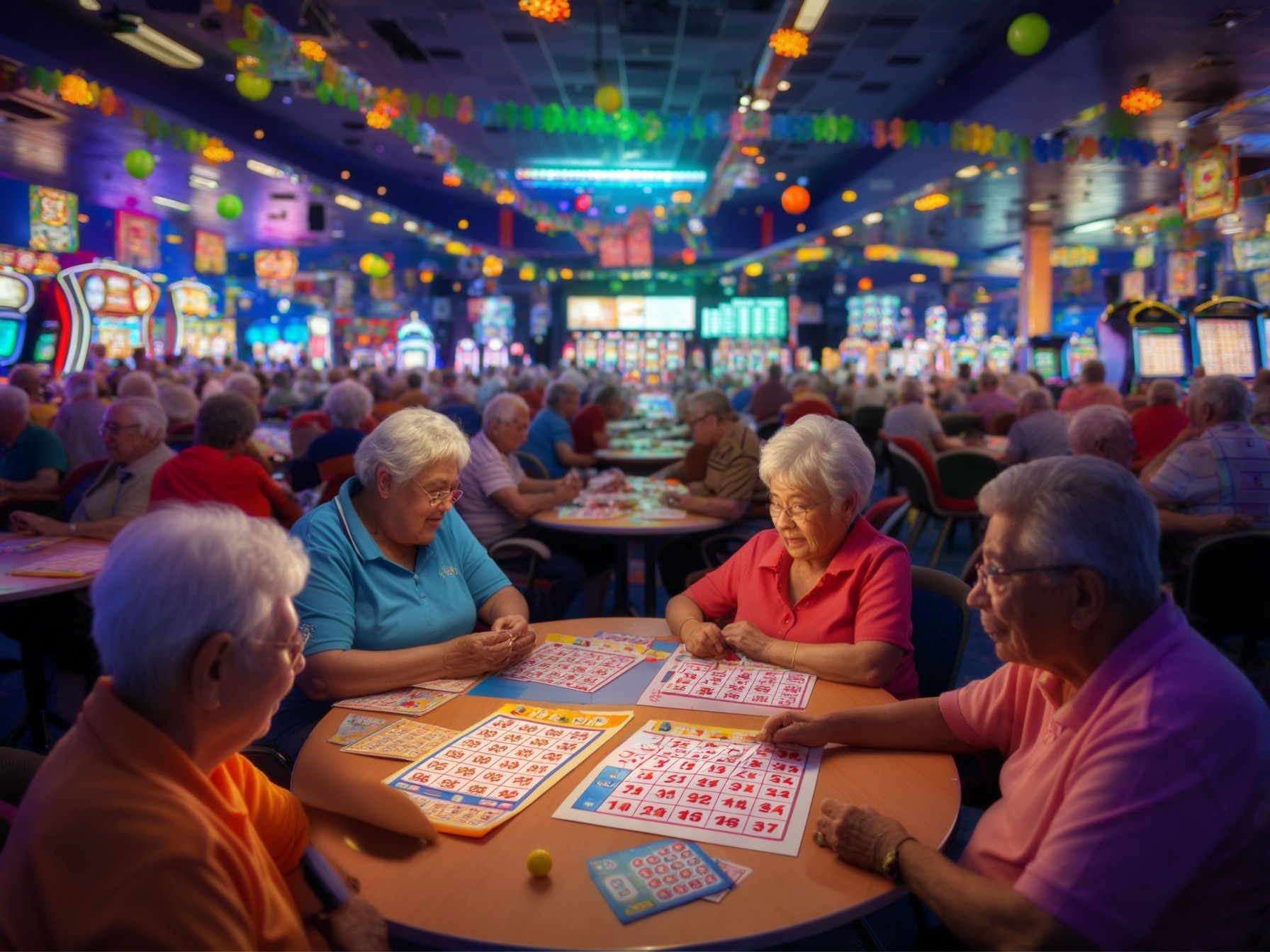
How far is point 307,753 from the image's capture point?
5.23 feet

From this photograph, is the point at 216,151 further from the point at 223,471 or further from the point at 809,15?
the point at 223,471

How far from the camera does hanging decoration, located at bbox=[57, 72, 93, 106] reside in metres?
7.25

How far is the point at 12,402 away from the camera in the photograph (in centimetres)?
480

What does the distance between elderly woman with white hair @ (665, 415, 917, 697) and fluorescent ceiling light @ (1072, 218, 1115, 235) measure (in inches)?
570

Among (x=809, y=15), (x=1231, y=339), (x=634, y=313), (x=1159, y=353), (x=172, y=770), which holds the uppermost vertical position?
(x=809, y=15)

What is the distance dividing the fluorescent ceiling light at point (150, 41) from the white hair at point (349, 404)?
388 cm

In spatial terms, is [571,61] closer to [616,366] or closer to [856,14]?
[856,14]

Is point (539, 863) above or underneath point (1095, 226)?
underneath

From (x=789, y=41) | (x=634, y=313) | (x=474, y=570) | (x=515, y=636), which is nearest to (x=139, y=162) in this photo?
(x=789, y=41)

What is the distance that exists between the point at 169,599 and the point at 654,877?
0.74 meters

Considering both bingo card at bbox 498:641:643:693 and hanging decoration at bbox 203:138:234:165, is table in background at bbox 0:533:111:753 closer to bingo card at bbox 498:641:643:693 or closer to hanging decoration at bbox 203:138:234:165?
bingo card at bbox 498:641:643:693

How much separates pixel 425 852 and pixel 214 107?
36.0 feet

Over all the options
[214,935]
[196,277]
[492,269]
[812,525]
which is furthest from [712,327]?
[214,935]

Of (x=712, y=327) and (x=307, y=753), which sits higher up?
(x=712, y=327)
